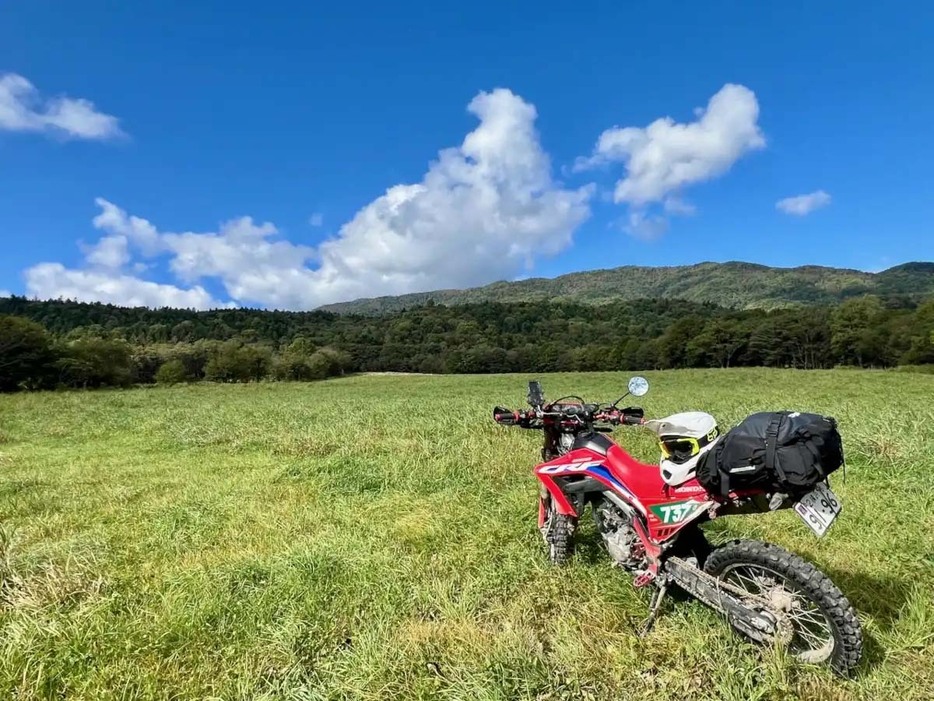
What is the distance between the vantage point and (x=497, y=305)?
174 metres

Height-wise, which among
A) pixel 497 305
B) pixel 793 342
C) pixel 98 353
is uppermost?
pixel 497 305

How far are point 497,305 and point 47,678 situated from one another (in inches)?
6769

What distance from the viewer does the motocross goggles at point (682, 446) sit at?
364 centimetres

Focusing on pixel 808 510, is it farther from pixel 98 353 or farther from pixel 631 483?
pixel 98 353

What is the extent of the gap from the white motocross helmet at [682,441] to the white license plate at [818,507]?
2.11ft

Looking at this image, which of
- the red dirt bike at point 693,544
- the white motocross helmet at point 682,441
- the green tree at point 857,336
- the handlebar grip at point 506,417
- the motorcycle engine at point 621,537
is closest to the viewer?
the red dirt bike at point 693,544

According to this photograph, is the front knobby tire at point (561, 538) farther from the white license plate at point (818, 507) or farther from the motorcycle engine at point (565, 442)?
the white license plate at point (818, 507)

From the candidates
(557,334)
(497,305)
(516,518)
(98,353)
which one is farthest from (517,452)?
(497,305)

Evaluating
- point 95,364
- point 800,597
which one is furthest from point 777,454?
point 95,364

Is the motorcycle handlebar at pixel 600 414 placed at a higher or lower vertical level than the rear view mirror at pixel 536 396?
lower

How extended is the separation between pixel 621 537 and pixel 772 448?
5.60ft

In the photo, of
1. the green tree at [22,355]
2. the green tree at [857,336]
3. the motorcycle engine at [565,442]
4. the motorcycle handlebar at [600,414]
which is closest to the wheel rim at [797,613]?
the motorcycle handlebar at [600,414]

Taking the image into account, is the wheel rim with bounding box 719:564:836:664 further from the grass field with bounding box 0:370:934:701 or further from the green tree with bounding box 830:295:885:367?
the green tree with bounding box 830:295:885:367

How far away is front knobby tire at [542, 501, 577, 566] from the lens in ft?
16.0
